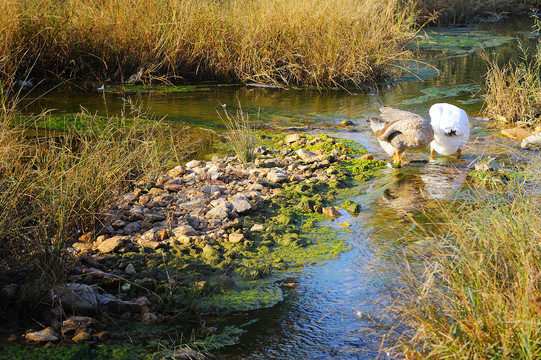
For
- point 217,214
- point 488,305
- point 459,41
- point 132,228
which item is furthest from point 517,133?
point 459,41

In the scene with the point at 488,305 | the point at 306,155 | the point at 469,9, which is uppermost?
the point at 469,9

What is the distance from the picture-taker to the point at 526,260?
A: 2322 millimetres

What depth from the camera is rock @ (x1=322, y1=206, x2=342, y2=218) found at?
461 cm

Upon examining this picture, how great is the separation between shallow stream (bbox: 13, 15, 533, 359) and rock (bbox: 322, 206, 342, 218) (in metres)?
0.10

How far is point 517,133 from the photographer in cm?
679

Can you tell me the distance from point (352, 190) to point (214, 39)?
5322mm

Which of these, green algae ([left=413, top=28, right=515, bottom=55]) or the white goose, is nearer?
the white goose

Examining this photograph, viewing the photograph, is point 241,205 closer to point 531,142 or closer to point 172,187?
point 172,187

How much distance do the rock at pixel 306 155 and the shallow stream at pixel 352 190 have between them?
78cm

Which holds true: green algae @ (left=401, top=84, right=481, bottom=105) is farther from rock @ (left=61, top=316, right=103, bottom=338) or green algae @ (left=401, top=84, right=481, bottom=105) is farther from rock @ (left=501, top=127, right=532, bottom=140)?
rock @ (left=61, top=316, right=103, bottom=338)

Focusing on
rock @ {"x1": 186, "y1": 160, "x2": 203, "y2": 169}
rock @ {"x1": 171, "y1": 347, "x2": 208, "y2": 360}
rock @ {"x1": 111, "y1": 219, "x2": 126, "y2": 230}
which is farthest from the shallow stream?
rock @ {"x1": 186, "y1": 160, "x2": 203, "y2": 169}

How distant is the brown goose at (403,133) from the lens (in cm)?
549

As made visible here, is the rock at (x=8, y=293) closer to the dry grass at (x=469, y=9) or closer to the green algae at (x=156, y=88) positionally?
the green algae at (x=156, y=88)

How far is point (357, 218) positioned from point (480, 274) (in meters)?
2.22
